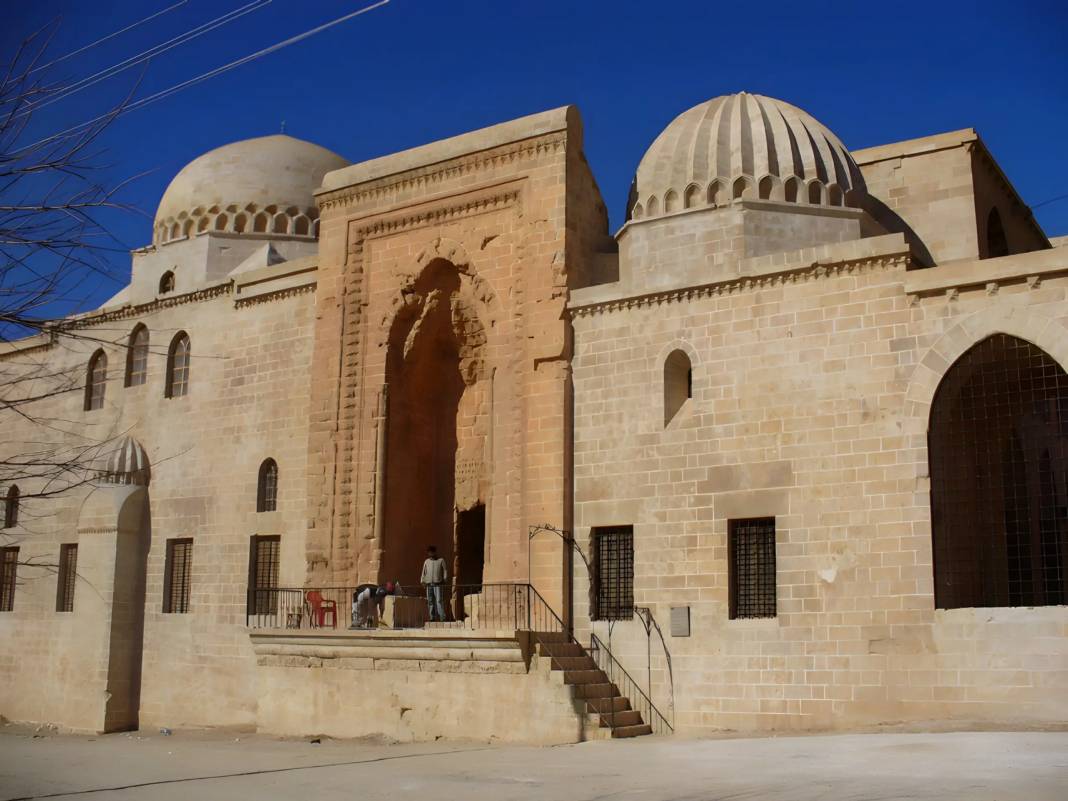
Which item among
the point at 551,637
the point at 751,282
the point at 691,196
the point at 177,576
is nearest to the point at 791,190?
the point at 691,196

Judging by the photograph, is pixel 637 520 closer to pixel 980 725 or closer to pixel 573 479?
pixel 573 479

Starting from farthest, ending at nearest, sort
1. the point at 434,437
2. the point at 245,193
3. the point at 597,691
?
the point at 245,193
the point at 434,437
the point at 597,691

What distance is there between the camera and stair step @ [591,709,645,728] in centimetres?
1362

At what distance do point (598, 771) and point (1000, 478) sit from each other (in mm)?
7285

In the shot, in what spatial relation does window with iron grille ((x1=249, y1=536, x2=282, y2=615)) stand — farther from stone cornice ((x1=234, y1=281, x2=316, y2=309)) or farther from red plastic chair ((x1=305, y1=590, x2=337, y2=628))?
stone cornice ((x1=234, y1=281, x2=316, y2=309))

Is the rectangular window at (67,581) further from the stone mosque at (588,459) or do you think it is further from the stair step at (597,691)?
the stair step at (597,691)

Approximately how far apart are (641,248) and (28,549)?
44.3 feet

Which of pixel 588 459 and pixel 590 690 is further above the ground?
pixel 588 459

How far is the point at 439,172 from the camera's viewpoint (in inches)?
703

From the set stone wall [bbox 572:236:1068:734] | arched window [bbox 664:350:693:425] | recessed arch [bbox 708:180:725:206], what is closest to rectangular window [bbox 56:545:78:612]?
stone wall [bbox 572:236:1068:734]

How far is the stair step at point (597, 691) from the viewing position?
1394 centimetres

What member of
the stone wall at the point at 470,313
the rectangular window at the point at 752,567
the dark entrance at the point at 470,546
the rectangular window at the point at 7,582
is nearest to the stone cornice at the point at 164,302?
the stone wall at the point at 470,313

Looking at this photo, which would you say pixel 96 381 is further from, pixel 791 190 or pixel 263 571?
pixel 791 190

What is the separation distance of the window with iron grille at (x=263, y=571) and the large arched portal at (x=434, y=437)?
222cm
